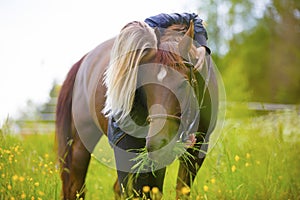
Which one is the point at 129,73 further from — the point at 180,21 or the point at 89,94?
the point at 89,94

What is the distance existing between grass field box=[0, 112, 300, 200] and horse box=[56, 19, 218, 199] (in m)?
0.23

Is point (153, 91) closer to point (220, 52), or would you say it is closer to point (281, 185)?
point (281, 185)

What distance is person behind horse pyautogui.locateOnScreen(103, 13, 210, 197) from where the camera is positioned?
2998 mm

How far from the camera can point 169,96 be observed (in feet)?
9.32

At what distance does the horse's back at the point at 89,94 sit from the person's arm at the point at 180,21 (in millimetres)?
852

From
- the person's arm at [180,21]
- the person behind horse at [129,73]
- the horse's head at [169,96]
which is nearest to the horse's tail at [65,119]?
the person behind horse at [129,73]

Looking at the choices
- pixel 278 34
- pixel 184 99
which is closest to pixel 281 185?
pixel 184 99

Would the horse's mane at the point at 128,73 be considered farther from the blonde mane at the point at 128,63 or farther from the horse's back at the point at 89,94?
the horse's back at the point at 89,94

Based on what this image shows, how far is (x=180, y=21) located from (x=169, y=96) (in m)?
0.95

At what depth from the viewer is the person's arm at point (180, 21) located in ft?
11.4

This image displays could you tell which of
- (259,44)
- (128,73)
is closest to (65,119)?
(128,73)

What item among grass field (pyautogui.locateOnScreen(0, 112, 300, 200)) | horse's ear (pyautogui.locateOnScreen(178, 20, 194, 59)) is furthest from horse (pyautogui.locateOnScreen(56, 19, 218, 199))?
grass field (pyautogui.locateOnScreen(0, 112, 300, 200))

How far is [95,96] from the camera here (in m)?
4.10

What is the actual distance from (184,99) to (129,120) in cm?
45
